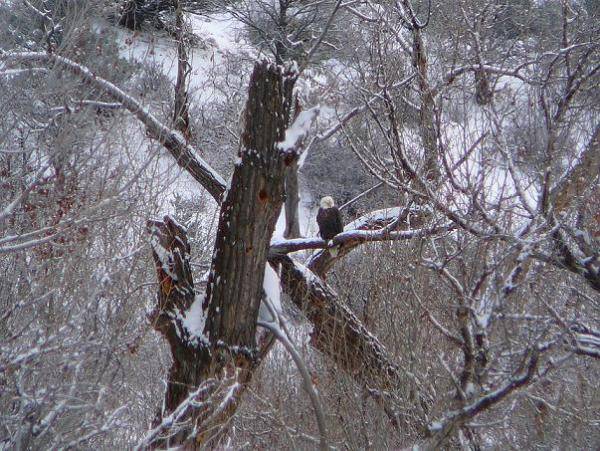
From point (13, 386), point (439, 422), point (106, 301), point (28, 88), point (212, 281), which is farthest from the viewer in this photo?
point (28, 88)

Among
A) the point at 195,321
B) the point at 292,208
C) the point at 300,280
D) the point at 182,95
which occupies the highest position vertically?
the point at 182,95

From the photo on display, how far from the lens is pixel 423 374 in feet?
18.6

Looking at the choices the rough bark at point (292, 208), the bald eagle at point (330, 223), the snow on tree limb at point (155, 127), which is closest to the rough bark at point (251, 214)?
the snow on tree limb at point (155, 127)

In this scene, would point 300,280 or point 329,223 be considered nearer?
point 300,280

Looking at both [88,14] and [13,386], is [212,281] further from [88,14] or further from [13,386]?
[88,14]

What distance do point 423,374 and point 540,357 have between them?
1.49m

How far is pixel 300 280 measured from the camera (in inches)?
285

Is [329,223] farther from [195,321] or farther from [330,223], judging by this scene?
[195,321]

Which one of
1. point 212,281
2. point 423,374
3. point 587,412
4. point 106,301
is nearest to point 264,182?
point 212,281

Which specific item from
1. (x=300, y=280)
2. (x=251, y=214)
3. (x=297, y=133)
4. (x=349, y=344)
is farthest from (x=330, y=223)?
(x=297, y=133)

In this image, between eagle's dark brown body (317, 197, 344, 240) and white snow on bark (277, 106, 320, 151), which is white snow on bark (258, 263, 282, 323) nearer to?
white snow on bark (277, 106, 320, 151)

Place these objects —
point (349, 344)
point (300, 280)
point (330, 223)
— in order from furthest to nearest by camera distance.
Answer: point (330, 223) < point (300, 280) < point (349, 344)

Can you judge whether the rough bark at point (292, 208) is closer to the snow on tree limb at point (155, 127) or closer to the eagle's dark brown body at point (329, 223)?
the eagle's dark brown body at point (329, 223)

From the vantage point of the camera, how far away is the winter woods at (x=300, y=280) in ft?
15.0
